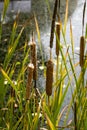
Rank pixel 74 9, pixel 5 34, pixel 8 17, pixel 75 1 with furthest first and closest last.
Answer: pixel 75 1 → pixel 74 9 → pixel 8 17 → pixel 5 34

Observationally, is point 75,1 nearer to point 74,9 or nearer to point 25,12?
point 74,9

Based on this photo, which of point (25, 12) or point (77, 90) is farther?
point (25, 12)

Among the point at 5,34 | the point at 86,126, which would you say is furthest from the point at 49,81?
the point at 5,34

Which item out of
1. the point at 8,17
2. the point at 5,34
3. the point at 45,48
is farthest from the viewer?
the point at 8,17

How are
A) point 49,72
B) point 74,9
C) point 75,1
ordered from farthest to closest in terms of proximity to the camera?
point 75,1
point 74,9
point 49,72

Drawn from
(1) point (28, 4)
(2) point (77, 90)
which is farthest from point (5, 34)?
(2) point (77, 90)

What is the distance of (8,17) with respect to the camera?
13.2 feet

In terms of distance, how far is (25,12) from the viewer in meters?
4.20

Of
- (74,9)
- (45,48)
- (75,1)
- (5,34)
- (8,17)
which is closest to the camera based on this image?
(45,48)

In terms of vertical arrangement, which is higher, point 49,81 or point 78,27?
point 49,81

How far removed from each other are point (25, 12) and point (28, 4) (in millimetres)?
326

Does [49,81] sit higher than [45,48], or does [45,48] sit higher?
[49,81]

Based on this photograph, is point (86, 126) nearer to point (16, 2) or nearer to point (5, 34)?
point (5, 34)

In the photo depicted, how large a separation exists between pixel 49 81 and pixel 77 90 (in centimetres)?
10
